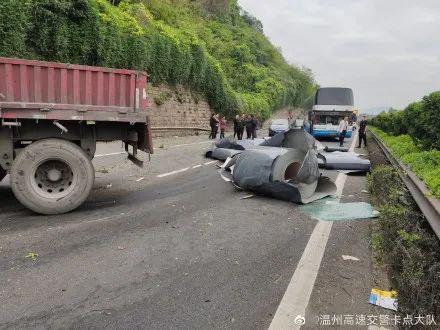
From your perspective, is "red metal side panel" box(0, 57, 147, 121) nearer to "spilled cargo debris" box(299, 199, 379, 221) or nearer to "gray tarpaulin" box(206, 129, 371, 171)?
"spilled cargo debris" box(299, 199, 379, 221)

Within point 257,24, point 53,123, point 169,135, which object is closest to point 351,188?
point 53,123

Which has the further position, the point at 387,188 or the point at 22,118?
the point at 387,188

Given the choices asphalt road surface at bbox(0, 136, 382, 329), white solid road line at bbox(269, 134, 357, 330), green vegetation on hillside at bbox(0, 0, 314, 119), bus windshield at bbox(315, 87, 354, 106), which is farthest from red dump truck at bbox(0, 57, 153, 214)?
bus windshield at bbox(315, 87, 354, 106)

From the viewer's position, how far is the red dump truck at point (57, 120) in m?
6.25

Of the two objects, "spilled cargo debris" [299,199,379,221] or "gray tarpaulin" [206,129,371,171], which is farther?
"gray tarpaulin" [206,129,371,171]

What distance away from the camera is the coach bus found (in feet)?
89.6

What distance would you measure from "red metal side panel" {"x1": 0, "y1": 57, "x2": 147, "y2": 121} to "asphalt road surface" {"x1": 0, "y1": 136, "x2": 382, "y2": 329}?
1.63m

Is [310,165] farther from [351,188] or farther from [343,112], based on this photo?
[343,112]

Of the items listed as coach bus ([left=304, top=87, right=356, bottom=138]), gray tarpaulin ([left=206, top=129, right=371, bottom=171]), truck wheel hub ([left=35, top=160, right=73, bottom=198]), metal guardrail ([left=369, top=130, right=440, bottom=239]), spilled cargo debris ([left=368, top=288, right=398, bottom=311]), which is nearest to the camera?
spilled cargo debris ([left=368, top=288, right=398, bottom=311])

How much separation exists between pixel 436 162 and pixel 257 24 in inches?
2917

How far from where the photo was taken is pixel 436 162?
8.48 meters

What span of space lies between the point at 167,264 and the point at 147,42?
20.4 meters

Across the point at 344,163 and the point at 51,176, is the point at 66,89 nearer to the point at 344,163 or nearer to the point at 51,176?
the point at 51,176

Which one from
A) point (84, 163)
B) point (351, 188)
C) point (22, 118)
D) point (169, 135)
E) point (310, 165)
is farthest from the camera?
point (169, 135)
